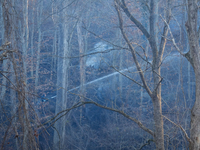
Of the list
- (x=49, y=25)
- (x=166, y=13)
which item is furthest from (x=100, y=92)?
(x=166, y=13)

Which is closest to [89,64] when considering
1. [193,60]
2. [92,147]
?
[92,147]

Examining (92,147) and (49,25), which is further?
(49,25)

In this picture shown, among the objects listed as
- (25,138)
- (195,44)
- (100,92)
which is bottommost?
(100,92)

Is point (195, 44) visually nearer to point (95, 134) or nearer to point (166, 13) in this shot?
point (166, 13)

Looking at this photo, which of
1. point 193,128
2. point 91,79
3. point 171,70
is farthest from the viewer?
point 91,79

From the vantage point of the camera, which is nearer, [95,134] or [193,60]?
[193,60]

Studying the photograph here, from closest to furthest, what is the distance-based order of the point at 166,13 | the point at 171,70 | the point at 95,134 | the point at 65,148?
the point at 166,13 → the point at 65,148 → the point at 95,134 → the point at 171,70

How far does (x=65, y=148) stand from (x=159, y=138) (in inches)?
319

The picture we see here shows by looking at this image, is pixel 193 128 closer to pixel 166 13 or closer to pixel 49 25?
pixel 166 13

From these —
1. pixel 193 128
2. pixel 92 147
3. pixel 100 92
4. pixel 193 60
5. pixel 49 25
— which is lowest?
pixel 92 147

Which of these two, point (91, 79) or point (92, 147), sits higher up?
point (91, 79)

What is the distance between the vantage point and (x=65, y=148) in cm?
1107

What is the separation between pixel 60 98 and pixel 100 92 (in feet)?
14.5

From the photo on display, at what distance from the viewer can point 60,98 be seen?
1298cm
